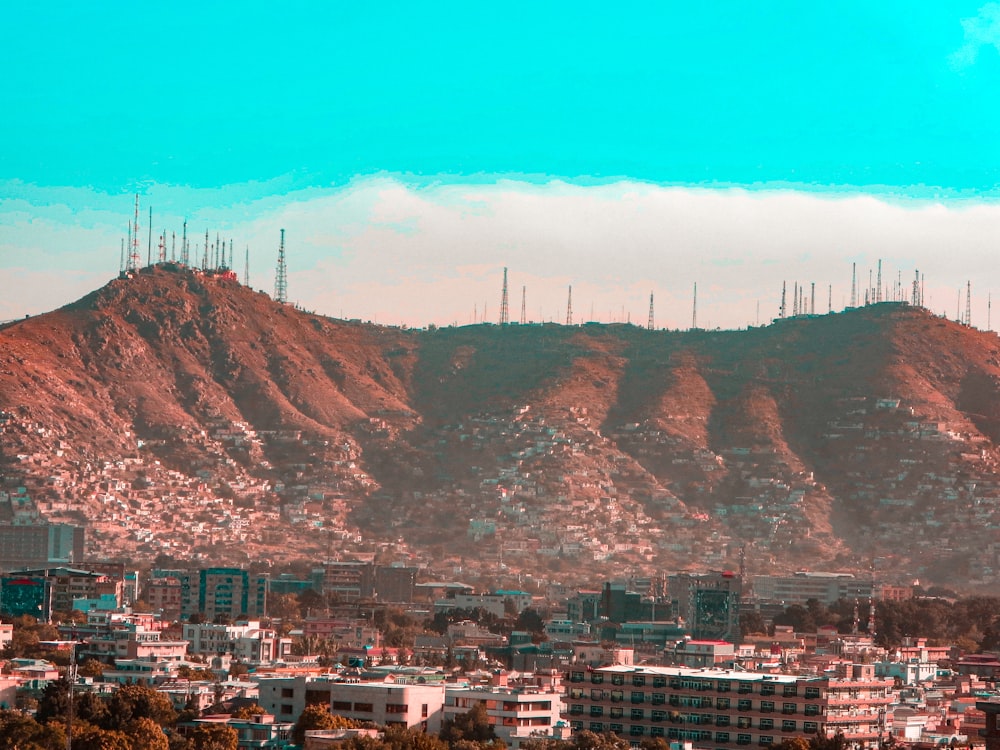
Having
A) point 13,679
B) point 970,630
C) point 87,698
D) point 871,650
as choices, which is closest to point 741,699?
point 87,698

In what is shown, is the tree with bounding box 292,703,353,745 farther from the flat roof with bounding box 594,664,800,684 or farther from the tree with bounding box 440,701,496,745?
the flat roof with bounding box 594,664,800,684

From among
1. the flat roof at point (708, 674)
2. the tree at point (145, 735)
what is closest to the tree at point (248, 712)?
the tree at point (145, 735)

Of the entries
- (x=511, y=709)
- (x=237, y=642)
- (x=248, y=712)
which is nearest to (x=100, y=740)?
(x=248, y=712)

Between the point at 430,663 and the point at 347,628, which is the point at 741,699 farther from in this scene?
the point at 347,628

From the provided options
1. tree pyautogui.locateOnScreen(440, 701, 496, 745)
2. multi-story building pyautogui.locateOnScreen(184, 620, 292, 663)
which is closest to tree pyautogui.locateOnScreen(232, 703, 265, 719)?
tree pyautogui.locateOnScreen(440, 701, 496, 745)

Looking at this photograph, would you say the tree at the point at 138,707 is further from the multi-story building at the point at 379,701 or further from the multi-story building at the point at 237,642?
the multi-story building at the point at 237,642

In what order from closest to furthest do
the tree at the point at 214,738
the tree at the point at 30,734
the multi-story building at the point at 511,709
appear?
1. the tree at the point at 30,734
2. the tree at the point at 214,738
3. the multi-story building at the point at 511,709
